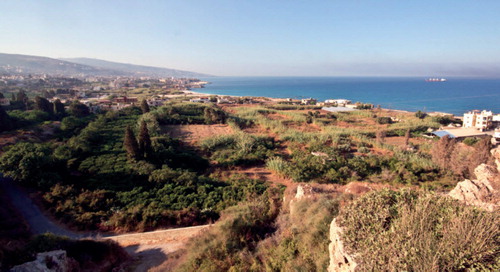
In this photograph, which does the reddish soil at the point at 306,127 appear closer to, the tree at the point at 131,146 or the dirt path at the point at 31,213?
the tree at the point at 131,146

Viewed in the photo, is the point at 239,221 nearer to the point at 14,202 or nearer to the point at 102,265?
the point at 102,265

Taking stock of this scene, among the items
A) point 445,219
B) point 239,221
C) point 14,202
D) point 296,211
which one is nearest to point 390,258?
point 445,219

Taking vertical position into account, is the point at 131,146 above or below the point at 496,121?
below

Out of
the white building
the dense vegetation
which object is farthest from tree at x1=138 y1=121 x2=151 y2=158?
the white building

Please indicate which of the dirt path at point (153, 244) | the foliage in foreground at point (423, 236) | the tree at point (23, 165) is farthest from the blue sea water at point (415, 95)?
the tree at point (23, 165)

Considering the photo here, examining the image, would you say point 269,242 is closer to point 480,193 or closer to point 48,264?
point 48,264

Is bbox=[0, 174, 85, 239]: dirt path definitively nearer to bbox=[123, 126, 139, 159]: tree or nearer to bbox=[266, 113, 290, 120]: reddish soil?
bbox=[123, 126, 139, 159]: tree

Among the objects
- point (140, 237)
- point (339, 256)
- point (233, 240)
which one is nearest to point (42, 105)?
point (140, 237)
